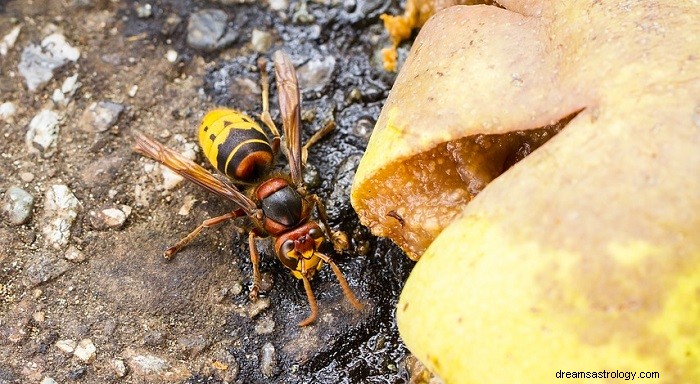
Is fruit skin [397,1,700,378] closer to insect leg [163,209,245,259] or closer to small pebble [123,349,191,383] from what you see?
small pebble [123,349,191,383]

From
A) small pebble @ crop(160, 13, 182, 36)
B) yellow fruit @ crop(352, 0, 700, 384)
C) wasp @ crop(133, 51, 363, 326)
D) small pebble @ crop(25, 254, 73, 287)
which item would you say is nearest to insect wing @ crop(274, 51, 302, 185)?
wasp @ crop(133, 51, 363, 326)

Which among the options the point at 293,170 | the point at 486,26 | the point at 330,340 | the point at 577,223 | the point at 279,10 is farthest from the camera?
the point at 279,10

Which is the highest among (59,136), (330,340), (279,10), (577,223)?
(577,223)

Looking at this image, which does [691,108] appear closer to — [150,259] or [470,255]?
[470,255]

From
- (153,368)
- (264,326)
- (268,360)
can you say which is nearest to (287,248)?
(264,326)

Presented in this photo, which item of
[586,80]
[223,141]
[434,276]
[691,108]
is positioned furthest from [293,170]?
[691,108]

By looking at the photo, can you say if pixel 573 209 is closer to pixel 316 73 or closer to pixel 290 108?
pixel 290 108

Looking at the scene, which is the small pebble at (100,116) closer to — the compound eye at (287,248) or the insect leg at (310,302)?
the compound eye at (287,248)
